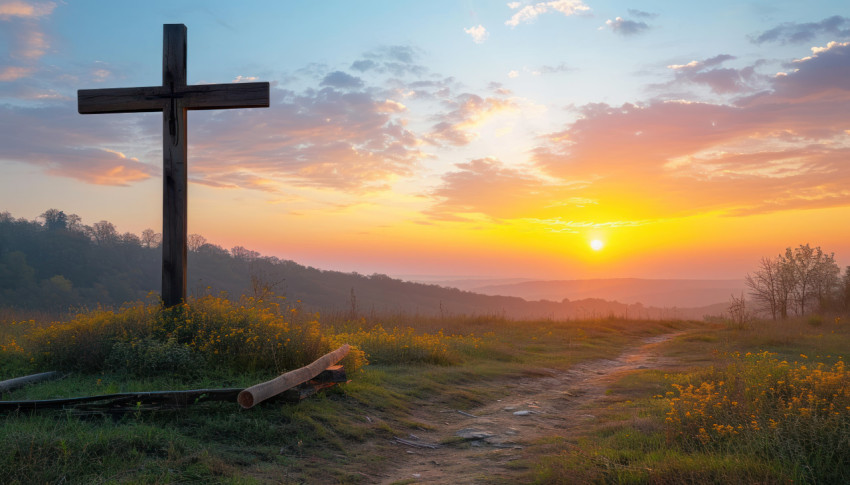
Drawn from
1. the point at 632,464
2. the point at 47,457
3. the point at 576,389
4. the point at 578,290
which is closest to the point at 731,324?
the point at 576,389

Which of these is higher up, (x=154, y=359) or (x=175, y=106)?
(x=175, y=106)

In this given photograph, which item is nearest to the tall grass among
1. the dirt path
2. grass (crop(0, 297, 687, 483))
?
the dirt path

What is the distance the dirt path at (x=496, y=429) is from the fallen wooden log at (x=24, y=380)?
16.8 feet

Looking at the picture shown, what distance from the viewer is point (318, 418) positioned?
676cm

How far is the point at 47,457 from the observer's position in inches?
176

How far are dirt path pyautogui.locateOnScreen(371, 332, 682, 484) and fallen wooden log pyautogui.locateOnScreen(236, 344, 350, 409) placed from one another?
153 centimetres

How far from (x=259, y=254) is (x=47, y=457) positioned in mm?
70764

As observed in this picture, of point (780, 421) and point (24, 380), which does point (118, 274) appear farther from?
point (780, 421)

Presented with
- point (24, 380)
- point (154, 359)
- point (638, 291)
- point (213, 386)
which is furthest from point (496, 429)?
Answer: point (638, 291)

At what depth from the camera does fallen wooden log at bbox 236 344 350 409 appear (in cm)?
583

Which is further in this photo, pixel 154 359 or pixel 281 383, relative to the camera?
pixel 154 359

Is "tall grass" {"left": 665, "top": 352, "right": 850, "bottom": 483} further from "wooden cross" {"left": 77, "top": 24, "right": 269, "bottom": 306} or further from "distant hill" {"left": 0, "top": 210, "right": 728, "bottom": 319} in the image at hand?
"distant hill" {"left": 0, "top": 210, "right": 728, "bottom": 319}

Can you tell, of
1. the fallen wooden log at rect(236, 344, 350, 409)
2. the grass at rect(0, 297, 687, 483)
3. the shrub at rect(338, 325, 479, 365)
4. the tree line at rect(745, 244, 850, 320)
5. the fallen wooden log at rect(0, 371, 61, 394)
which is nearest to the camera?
the grass at rect(0, 297, 687, 483)

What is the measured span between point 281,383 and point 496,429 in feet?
10.4
